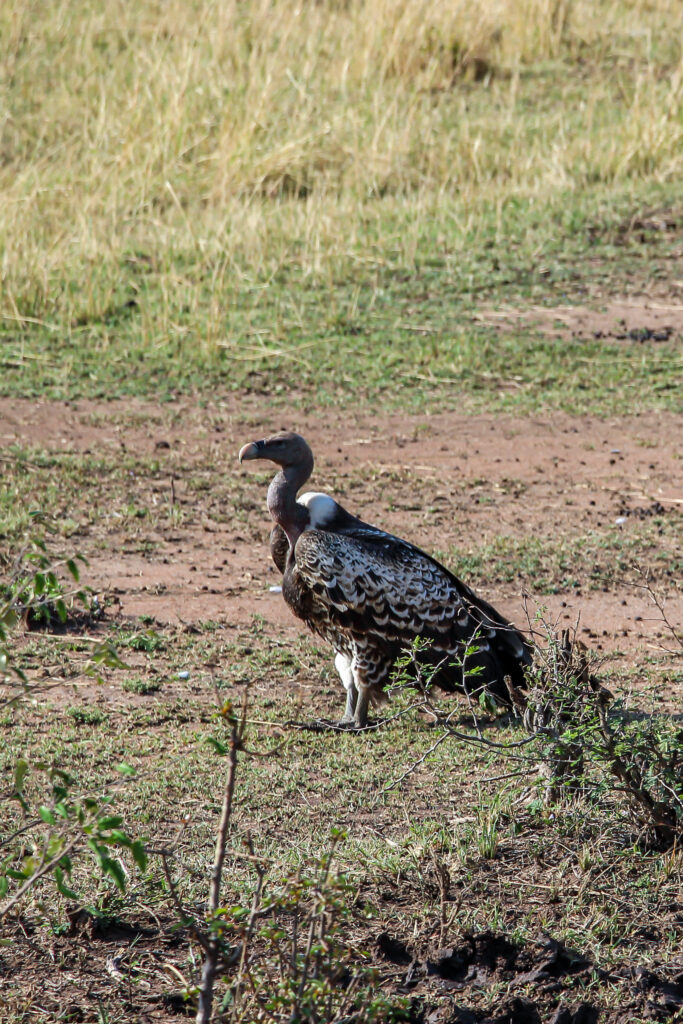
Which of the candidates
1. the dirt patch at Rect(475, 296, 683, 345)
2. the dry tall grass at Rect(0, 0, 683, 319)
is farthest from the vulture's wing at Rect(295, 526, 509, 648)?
the dry tall grass at Rect(0, 0, 683, 319)

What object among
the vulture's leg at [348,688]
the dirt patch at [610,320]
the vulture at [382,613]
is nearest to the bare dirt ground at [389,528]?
the vulture's leg at [348,688]

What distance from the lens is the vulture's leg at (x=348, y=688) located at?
5.69 meters

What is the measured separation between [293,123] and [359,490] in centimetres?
633

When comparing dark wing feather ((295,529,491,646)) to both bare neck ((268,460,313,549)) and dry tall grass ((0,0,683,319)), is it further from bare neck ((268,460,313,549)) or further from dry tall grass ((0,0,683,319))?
dry tall grass ((0,0,683,319))

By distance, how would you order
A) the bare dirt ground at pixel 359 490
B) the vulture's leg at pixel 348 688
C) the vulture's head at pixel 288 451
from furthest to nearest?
the bare dirt ground at pixel 359 490 → the vulture's head at pixel 288 451 → the vulture's leg at pixel 348 688

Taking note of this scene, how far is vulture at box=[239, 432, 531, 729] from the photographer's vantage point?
559 cm

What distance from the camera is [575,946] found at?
3.89 m

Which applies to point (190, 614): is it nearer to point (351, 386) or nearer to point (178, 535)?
point (178, 535)

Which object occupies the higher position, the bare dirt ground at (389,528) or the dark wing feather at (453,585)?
the dark wing feather at (453,585)

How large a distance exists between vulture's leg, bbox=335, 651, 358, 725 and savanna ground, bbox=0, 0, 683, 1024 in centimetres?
14

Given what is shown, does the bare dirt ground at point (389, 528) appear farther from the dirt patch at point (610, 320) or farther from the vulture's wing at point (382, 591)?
the dirt patch at point (610, 320)

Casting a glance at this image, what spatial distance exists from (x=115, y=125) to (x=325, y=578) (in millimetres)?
8835

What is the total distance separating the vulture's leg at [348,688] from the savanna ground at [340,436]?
14 cm

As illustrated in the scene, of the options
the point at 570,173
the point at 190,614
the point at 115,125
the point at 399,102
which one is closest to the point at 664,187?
the point at 570,173
